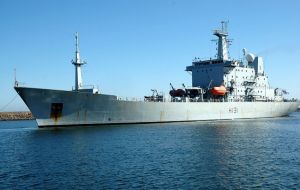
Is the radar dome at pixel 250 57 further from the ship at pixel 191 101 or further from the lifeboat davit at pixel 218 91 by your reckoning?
the lifeboat davit at pixel 218 91

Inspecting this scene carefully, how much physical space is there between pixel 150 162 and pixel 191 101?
106 feet

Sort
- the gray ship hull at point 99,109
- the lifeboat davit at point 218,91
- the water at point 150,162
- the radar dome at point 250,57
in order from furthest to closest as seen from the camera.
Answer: the radar dome at point 250,57, the lifeboat davit at point 218,91, the gray ship hull at point 99,109, the water at point 150,162

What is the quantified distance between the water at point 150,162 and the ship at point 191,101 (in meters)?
5.73

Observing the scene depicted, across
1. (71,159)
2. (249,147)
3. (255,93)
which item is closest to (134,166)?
(71,159)

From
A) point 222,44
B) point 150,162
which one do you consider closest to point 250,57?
point 222,44

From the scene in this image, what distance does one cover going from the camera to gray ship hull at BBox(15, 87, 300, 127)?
38469 mm

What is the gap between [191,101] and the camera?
53.3 meters

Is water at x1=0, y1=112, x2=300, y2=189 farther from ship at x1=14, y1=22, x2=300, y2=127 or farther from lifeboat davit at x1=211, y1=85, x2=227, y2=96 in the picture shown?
lifeboat davit at x1=211, y1=85, x2=227, y2=96

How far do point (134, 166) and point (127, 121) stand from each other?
77.4 ft

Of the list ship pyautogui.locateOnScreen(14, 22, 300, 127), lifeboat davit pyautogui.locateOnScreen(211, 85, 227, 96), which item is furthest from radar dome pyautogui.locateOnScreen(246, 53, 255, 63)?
lifeboat davit pyautogui.locateOnScreen(211, 85, 227, 96)

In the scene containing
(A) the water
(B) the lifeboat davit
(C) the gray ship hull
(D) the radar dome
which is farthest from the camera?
(D) the radar dome

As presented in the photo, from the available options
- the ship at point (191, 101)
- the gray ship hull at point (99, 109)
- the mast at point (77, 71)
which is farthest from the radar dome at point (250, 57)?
the mast at point (77, 71)

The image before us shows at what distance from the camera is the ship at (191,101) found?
39.2 m

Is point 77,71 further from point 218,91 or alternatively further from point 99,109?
point 218,91
